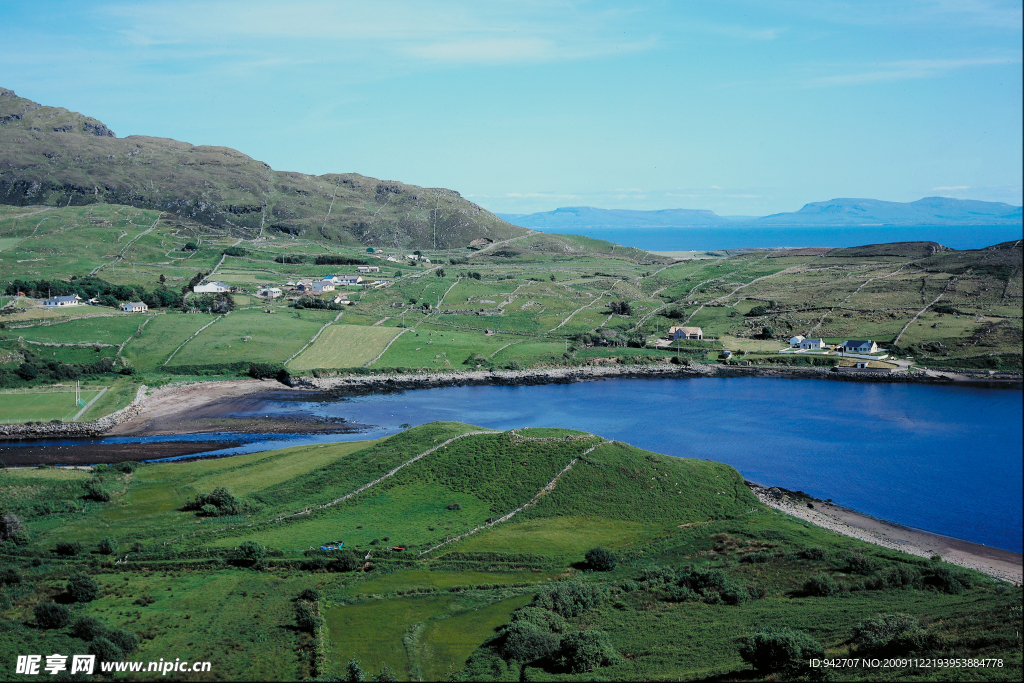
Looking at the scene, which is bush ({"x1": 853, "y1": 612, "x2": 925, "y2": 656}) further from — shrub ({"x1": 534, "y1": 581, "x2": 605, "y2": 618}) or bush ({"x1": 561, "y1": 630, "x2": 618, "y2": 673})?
shrub ({"x1": 534, "y1": 581, "x2": 605, "y2": 618})

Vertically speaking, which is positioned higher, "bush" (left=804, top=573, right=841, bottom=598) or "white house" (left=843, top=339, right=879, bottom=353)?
"white house" (left=843, top=339, right=879, bottom=353)

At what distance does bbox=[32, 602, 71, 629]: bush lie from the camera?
104 feet

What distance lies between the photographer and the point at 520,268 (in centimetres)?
17488

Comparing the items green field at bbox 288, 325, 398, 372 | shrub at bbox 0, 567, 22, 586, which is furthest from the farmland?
shrub at bbox 0, 567, 22, 586

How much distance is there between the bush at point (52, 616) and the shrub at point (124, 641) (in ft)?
12.1

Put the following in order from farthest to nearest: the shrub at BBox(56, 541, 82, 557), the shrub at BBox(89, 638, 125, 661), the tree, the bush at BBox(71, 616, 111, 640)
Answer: the shrub at BBox(56, 541, 82, 557), the bush at BBox(71, 616, 111, 640), the shrub at BBox(89, 638, 125, 661), the tree

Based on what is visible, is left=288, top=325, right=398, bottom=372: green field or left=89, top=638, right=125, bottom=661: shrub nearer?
left=89, top=638, right=125, bottom=661: shrub

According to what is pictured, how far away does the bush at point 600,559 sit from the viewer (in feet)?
125

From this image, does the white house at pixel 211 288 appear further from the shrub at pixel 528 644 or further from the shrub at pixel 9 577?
the shrub at pixel 528 644

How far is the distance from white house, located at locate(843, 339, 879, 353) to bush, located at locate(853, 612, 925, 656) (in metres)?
74.1

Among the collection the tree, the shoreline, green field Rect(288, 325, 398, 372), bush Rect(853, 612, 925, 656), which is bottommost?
the tree

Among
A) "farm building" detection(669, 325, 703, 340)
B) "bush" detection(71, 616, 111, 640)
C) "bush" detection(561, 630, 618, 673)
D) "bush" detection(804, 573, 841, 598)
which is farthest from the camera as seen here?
"farm building" detection(669, 325, 703, 340)

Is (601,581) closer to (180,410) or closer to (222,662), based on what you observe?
(222,662)

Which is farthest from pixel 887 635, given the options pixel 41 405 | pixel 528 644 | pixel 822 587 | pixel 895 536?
pixel 41 405
